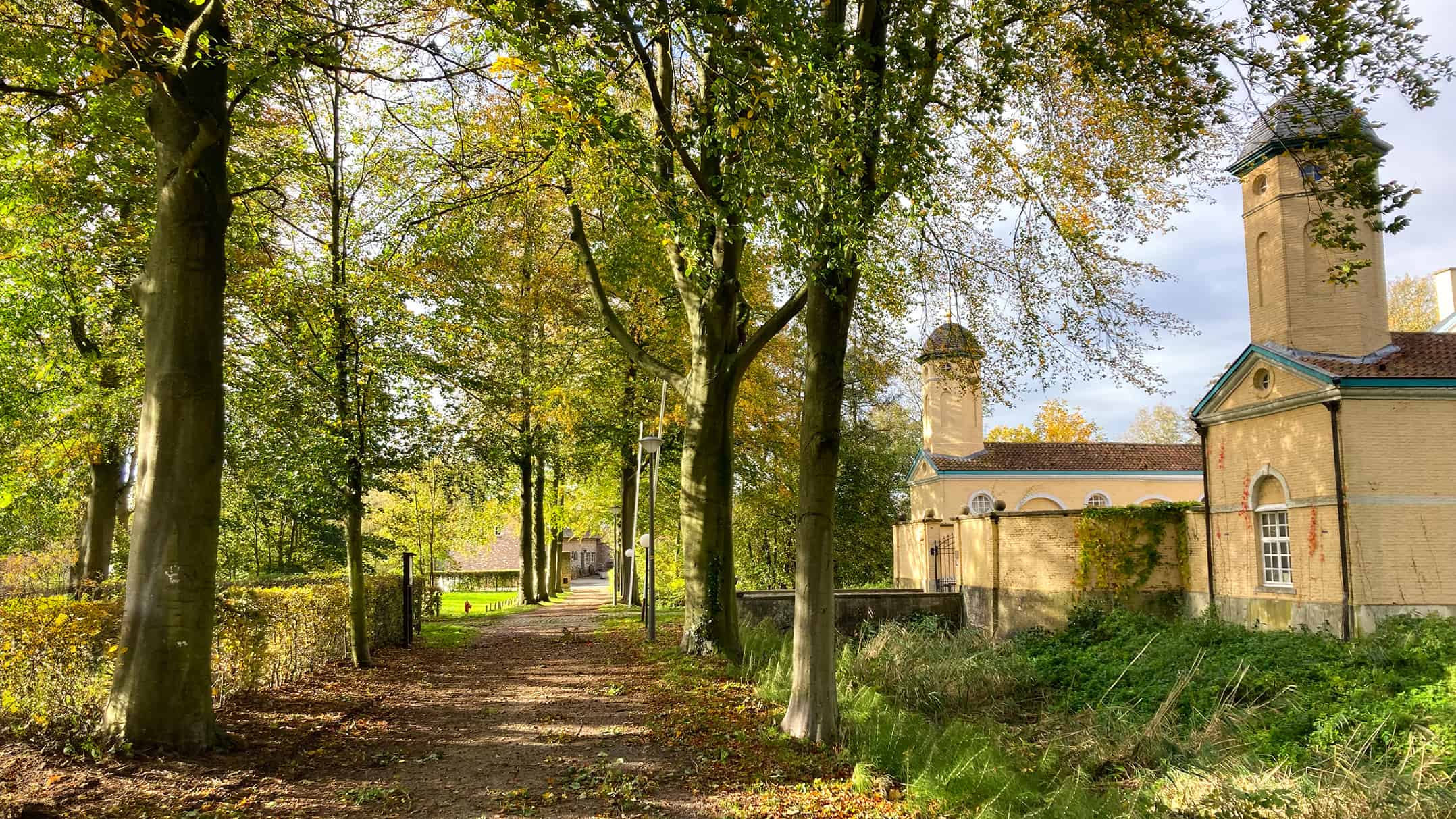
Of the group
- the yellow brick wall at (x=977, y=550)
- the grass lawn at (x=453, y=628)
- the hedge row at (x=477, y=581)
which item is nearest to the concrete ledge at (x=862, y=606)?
the yellow brick wall at (x=977, y=550)

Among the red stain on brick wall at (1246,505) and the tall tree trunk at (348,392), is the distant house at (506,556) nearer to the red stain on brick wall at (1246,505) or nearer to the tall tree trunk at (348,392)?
the tall tree trunk at (348,392)

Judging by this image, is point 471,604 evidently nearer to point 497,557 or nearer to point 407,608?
point 407,608

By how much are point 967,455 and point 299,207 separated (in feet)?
81.0

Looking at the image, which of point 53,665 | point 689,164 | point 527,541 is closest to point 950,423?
point 527,541

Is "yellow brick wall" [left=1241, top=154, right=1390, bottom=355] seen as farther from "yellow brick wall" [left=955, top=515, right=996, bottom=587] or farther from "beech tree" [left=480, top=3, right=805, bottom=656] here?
"beech tree" [left=480, top=3, right=805, bottom=656]

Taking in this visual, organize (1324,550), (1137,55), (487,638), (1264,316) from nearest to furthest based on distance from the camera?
(1137,55) → (1324,550) → (487,638) → (1264,316)

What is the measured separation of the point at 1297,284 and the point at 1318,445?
12.4 ft

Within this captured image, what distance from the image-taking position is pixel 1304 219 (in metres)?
18.3

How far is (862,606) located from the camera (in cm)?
2320

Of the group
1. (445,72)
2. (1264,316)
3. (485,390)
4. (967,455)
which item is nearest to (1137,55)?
(445,72)

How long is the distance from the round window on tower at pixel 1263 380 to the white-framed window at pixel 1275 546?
2497mm

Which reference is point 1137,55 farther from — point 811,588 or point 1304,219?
point 1304,219

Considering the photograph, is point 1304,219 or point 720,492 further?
point 1304,219

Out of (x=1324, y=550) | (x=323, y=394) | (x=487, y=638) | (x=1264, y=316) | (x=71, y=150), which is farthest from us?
(x=1264, y=316)
